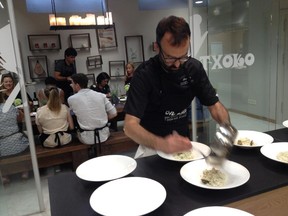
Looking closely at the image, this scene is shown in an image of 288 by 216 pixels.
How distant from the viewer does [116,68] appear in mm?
6230

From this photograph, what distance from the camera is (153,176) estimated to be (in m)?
1.20

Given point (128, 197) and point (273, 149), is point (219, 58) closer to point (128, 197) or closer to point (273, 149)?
point (273, 149)

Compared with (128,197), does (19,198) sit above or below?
below

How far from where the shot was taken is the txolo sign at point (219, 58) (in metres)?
3.08

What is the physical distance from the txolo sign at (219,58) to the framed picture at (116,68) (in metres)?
3.30

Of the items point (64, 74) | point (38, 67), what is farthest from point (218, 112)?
point (38, 67)

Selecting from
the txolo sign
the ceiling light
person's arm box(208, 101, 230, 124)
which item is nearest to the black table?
person's arm box(208, 101, 230, 124)

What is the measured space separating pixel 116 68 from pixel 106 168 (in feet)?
16.8

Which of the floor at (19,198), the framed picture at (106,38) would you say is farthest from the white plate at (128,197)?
the framed picture at (106,38)

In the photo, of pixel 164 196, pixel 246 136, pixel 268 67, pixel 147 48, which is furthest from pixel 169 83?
pixel 147 48

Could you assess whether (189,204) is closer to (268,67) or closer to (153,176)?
(153,176)

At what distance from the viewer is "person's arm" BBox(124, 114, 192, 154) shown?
1058 mm

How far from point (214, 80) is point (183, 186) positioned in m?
2.51

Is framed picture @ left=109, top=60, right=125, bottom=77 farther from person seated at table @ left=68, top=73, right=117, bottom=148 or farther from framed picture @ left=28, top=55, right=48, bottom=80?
person seated at table @ left=68, top=73, right=117, bottom=148
